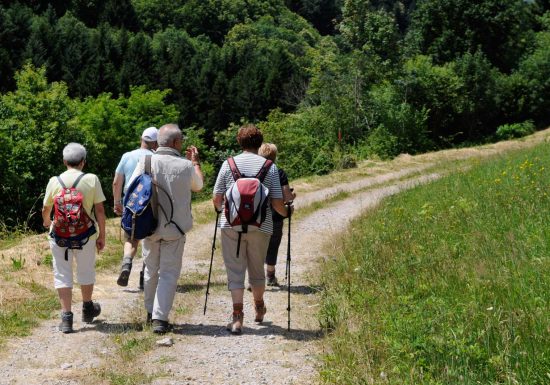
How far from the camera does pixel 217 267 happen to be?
10.4m

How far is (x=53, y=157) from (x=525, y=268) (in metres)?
26.6

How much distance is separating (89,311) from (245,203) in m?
1.93

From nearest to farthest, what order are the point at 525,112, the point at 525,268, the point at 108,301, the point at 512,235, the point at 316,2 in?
the point at 525,268, the point at 512,235, the point at 108,301, the point at 525,112, the point at 316,2

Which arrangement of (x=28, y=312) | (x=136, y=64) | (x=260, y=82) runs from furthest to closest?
(x=260, y=82), (x=136, y=64), (x=28, y=312)

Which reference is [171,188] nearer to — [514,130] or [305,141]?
[305,141]

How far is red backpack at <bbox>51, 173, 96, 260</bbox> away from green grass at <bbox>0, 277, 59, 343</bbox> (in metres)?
0.85

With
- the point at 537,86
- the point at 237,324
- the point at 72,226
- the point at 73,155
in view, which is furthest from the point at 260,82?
the point at 237,324

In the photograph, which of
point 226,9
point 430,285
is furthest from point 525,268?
point 226,9

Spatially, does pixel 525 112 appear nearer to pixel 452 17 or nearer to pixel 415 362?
pixel 452 17

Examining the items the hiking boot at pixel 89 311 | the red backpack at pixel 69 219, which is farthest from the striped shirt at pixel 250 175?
the hiking boot at pixel 89 311

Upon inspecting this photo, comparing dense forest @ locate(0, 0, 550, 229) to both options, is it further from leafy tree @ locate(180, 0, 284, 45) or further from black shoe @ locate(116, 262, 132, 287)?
leafy tree @ locate(180, 0, 284, 45)

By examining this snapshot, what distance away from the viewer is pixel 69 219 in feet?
22.3

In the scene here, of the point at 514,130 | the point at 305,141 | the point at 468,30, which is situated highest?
the point at 468,30

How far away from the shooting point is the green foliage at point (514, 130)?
143ft
